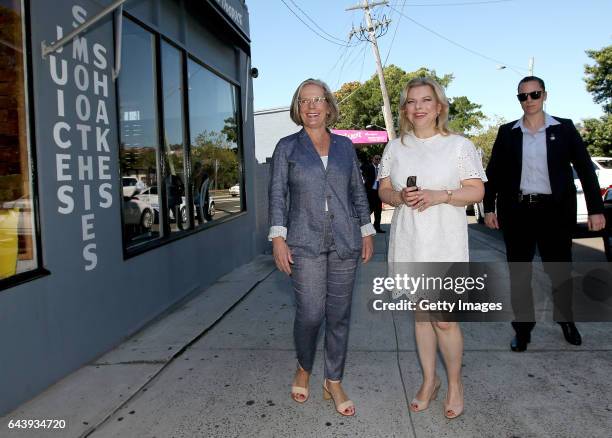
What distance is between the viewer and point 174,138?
238 inches

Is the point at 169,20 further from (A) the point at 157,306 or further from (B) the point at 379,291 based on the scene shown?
(B) the point at 379,291

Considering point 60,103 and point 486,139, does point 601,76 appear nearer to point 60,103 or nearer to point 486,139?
point 486,139

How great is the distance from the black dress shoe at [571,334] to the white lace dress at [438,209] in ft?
5.68

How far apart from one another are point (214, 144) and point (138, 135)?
8.32 feet

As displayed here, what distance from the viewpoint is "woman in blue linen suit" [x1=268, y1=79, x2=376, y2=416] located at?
9.45 ft

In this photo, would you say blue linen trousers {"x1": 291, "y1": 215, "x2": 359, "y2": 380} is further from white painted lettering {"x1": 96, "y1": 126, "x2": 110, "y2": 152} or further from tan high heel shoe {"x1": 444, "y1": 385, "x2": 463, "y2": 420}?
white painted lettering {"x1": 96, "y1": 126, "x2": 110, "y2": 152}

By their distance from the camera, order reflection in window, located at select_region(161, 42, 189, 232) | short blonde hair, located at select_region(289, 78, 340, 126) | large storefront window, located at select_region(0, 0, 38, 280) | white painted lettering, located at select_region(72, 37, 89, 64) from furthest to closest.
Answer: reflection in window, located at select_region(161, 42, 189, 232), white painted lettering, located at select_region(72, 37, 89, 64), large storefront window, located at select_region(0, 0, 38, 280), short blonde hair, located at select_region(289, 78, 340, 126)

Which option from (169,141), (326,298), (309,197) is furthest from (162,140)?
(326,298)

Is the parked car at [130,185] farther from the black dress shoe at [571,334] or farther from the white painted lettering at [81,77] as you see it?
the black dress shoe at [571,334]

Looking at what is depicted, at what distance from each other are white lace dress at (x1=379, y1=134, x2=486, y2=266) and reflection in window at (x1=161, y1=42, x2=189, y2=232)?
3510 mm

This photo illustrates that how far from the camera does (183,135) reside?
633cm

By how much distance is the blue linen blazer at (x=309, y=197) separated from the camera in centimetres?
288

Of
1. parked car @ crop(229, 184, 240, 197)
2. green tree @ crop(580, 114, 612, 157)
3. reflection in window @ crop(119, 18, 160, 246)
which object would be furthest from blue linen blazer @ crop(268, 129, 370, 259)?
green tree @ crop(580, 114, 612, 157)

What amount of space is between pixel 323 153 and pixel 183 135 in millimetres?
3733
